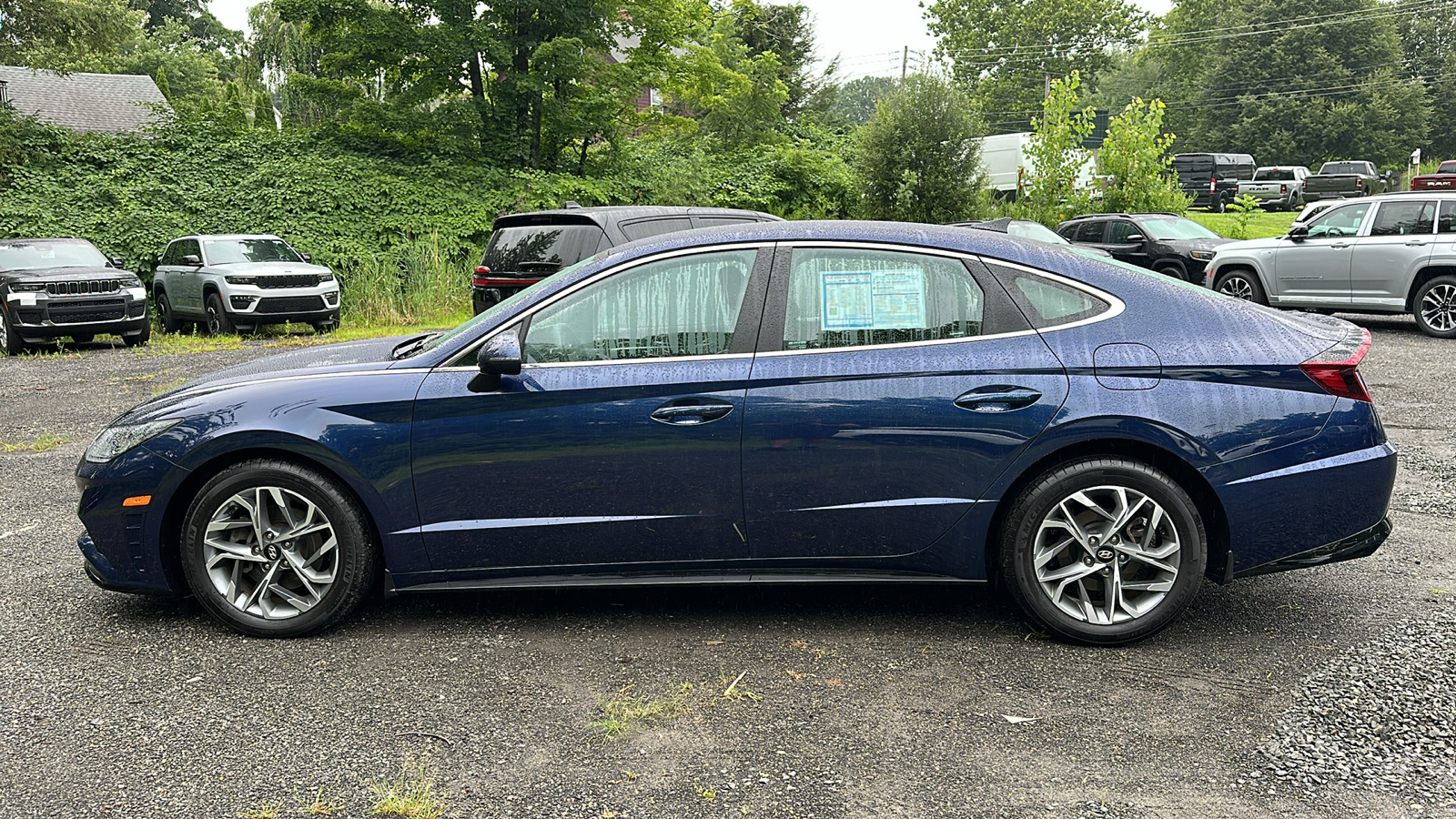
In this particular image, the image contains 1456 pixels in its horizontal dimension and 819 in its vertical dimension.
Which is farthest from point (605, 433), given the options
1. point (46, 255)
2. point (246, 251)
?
point (246, 251)

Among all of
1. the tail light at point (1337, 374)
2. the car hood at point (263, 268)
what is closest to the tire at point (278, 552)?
the tail light at point (1337, 374)

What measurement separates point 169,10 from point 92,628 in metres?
90.2

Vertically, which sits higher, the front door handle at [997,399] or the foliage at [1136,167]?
the foliage at [1136,167]

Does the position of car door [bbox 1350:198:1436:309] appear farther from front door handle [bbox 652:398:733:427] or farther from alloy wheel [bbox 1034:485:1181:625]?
front door handle [bbox 652:398:733:427]

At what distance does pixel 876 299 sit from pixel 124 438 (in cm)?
292

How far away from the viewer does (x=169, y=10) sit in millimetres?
81438

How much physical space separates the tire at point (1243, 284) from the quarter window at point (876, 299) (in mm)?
12552

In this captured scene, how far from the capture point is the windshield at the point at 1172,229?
63.1 feet

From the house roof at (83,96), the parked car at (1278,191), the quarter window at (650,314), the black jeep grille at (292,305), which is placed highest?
the house roof at (83,96)

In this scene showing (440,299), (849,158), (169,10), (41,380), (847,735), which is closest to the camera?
(847,735)

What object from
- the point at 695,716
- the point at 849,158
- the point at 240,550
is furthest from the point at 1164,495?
the point at 849,158

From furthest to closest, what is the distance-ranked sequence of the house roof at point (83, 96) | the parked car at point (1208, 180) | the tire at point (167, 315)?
the parked car at point (1208, 180) → the house roof at point (83, 96) → the tire at point (167, 315)

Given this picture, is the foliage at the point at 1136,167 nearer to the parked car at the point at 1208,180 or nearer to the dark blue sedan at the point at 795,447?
the parked car at the point at 1208,180

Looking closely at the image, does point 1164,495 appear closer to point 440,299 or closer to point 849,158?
point 440,299
